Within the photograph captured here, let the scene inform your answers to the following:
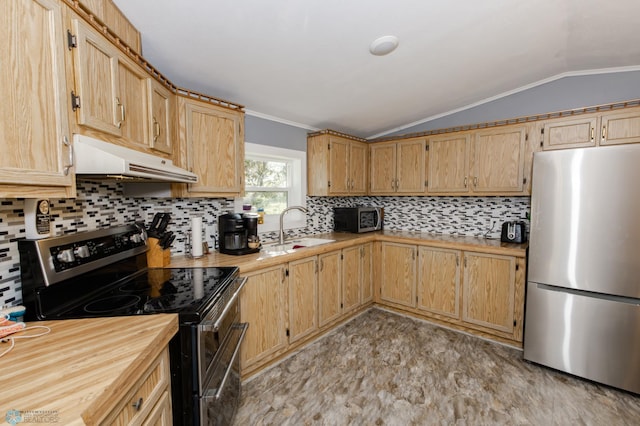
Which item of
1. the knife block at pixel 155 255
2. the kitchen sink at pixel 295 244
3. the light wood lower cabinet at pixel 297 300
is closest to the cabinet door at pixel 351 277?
the light wood lower cabinet at pixel 297 300

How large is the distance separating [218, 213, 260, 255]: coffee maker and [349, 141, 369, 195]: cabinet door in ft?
5.07

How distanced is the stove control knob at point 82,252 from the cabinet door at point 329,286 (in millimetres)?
1708

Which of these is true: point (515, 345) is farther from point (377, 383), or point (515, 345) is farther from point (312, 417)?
point (312, 417)

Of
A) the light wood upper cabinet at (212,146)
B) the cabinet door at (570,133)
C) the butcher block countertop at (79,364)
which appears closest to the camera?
the butcher block countertop at (79,364)

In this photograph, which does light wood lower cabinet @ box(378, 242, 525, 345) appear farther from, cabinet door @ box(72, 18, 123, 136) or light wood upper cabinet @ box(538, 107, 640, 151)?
cabinet door @ box(72, 18, 123, 136)

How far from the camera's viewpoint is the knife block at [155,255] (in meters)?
1.85

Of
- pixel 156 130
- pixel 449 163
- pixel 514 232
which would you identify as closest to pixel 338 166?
pixel 449 163

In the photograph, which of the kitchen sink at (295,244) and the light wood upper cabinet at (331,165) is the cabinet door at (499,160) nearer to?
the light wood upper cabinet at (331,165)

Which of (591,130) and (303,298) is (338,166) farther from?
(591,130)

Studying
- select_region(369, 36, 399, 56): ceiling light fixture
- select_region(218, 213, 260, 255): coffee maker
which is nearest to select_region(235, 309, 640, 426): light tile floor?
select_region(218, 213, 260, 255): coffee maker

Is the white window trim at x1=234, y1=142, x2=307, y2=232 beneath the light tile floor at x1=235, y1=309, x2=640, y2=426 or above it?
above

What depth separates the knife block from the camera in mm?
1854

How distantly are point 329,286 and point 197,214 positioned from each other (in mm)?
1389

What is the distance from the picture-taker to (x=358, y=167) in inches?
140
